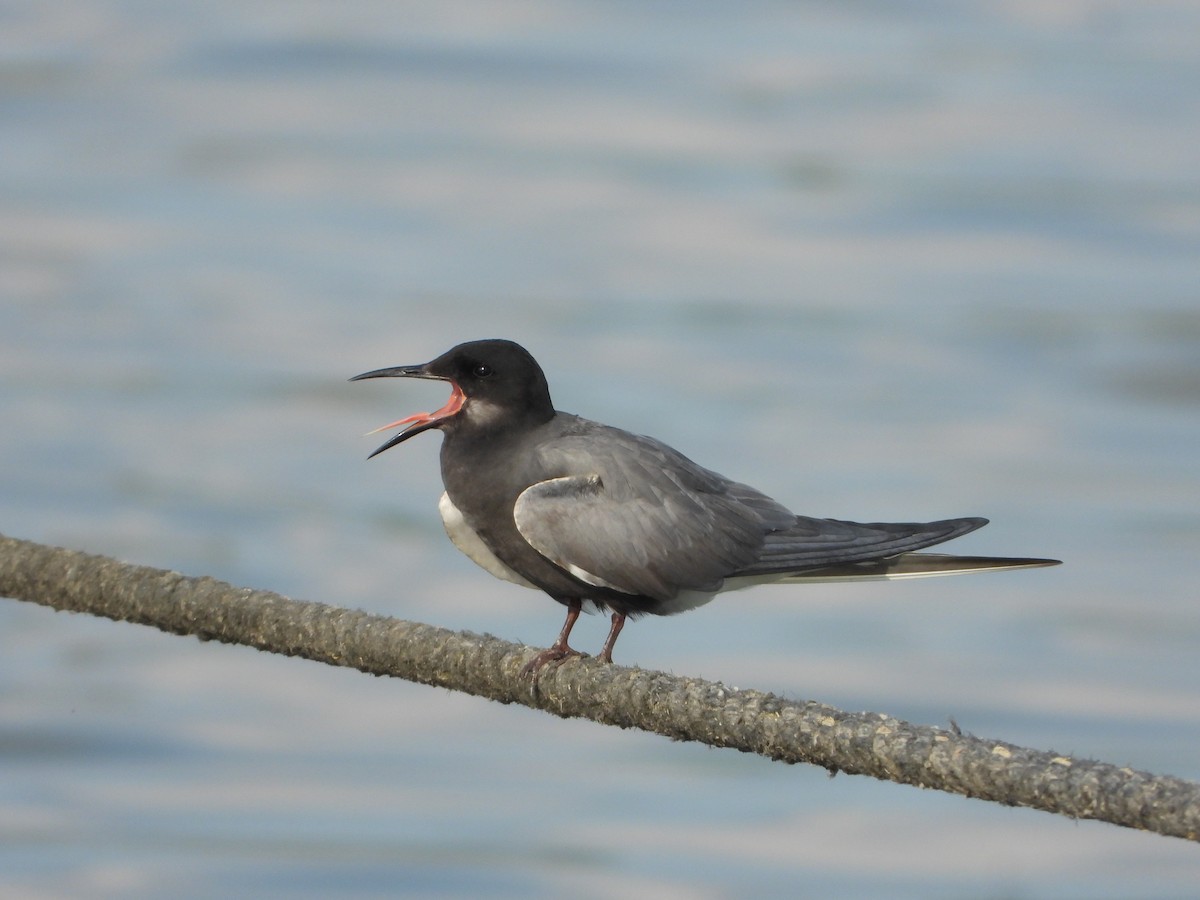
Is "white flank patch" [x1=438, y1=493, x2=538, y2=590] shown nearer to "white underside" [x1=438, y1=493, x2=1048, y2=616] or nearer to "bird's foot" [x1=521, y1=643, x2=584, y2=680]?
"white underside" [x1=438, y1=493, x2=1048, y2=616]

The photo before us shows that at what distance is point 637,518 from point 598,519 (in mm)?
194

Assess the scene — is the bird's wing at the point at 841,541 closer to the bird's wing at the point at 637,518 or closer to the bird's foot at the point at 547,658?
the bird's wing at the point at 637,518

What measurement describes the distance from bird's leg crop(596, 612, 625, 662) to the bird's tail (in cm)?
56

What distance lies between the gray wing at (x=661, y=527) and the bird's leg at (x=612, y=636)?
0.40 ft

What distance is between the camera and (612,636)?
6.15 meters

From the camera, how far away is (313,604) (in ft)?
18.1

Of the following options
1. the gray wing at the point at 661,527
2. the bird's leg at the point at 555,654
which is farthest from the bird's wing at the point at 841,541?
the bird's leg at the point at 555,654

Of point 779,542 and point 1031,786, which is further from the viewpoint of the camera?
point 779,542

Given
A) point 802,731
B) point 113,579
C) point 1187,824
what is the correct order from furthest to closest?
point 113,579 < point 802,731 < point 1187,824

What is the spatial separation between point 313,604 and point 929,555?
186cm

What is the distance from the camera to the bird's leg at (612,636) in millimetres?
6008

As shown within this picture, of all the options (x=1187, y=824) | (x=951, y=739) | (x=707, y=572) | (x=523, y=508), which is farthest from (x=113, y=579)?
(x=1187, y=824)

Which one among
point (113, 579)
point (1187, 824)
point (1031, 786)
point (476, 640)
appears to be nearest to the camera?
point (1187, 824)

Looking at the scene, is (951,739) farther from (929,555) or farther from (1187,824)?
(929,555)
